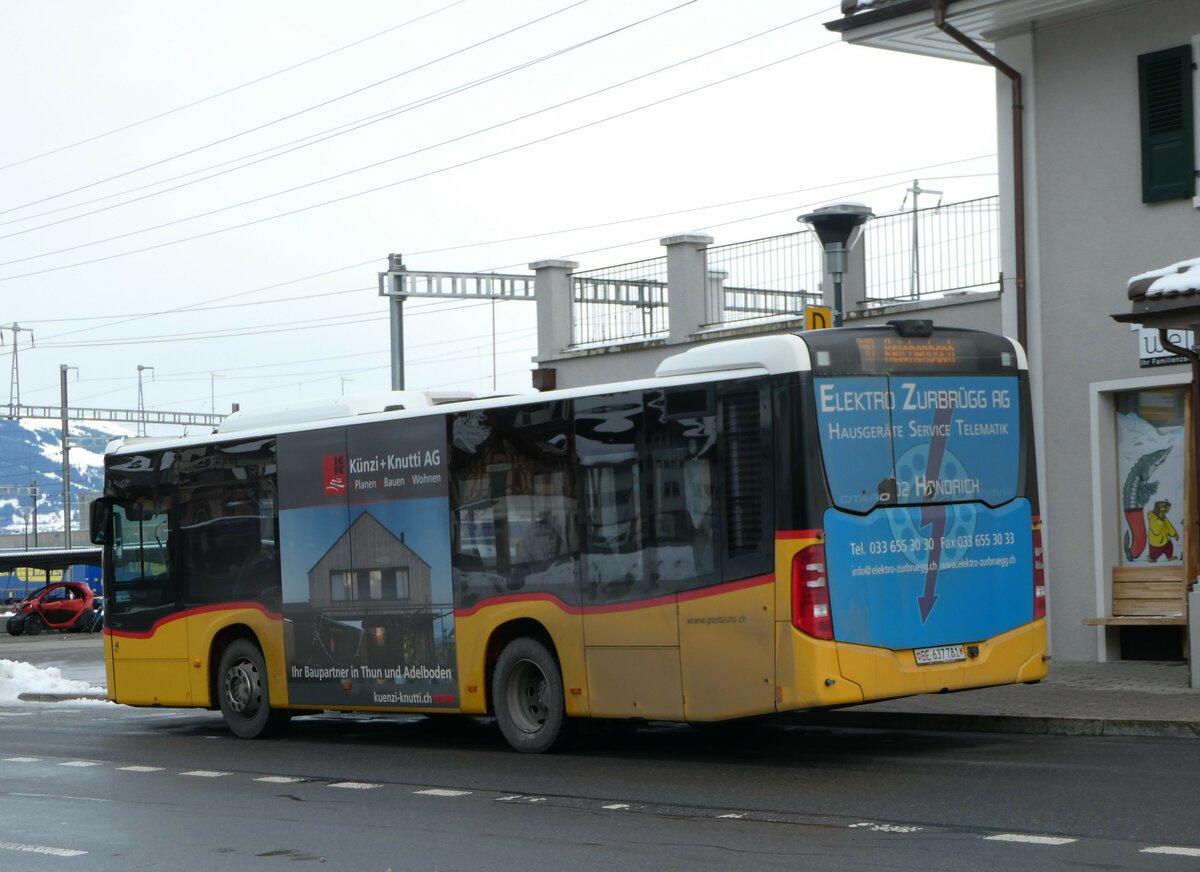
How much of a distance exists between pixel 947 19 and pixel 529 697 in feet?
30.0

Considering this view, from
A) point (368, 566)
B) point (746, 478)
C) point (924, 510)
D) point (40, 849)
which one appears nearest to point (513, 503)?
point (368, 566)

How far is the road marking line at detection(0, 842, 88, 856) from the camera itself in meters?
9.95

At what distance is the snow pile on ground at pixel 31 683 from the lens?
25.1 meters

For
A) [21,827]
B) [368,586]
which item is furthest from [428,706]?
[21,827]

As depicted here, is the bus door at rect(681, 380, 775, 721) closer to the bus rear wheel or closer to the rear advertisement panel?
the rear advertisement panel

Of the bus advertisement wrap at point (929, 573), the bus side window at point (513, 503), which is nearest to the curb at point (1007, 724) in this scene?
the bus advertisement wrap at point (929, 573)

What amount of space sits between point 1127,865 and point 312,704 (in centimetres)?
936

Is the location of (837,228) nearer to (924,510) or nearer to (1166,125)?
(1166,125)

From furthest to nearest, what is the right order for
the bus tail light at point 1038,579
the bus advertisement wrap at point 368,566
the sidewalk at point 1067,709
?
the bus advertisement wrap at point 368,566 < the sidewalk at point 1067,709 < the bus tail light at point 1038,579

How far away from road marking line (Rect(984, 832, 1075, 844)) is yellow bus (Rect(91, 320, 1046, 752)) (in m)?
2.78

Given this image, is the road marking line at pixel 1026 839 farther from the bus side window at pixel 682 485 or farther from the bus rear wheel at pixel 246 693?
the bus rear wheel at pixel 246 693

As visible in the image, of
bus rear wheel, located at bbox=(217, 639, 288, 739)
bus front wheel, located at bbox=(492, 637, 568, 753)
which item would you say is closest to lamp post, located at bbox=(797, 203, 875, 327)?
bus front wheel, located at bbox=(492, 637, 568, 753)

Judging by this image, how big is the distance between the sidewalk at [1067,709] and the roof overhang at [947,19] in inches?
270

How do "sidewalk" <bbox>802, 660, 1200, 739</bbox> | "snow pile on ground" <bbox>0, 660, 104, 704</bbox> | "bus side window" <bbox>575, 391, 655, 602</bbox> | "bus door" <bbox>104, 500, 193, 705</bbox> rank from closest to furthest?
"bus side window" <bbox>575, 391, 655, 602</bbox> < "sidewalk" <bbox>802, 660, 1200, 739</bbox> < "bus door" <bbox>104, 500, 193, 705</bbox> < "snow pile on ground" <bbox>0, 660, 104, 704</bbox>
